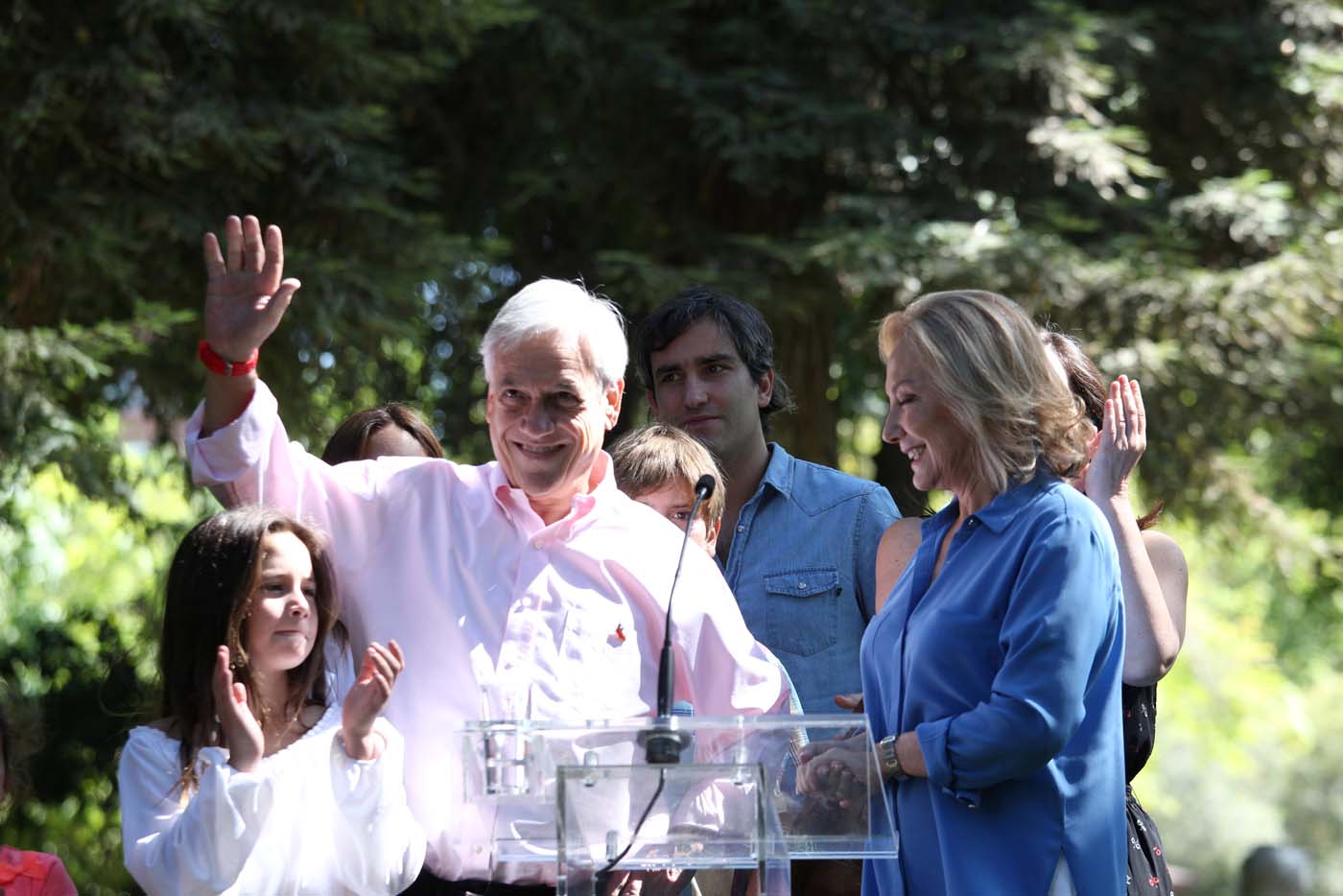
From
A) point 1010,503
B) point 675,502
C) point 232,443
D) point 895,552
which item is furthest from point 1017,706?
point 232,443

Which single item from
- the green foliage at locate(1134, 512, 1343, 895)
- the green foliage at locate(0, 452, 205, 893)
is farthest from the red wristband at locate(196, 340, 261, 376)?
the green foliage at locate(1134, 512, 1343, 895)

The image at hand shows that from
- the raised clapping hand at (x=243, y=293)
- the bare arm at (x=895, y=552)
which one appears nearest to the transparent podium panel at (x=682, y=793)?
the raised clapping hand at (x=243, y=293)

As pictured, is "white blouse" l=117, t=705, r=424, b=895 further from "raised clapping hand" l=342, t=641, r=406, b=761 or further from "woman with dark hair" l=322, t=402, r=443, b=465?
"woman with dark hair" l=322, t=402, r=443, b=465

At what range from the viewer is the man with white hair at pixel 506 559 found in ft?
11.4

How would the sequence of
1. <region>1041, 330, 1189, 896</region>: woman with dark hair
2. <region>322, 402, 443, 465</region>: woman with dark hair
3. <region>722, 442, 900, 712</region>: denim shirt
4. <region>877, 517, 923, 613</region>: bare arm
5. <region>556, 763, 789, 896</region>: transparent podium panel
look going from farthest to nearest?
<region>322, 402, 443, 465</region>: woman with dark hair → <region>722, 442, 900, 712</region>: denim shirt → <region>877, 517, 923, 613</region>: bare arm → <region>1041, 330, 1189, 896</region>: woman with dark hair → <region>556, 763, 789, 896</region>: transparent podium panel

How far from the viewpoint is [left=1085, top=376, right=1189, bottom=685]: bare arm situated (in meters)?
3.76

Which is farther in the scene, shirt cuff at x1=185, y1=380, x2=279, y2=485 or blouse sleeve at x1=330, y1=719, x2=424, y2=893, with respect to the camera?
shirt cuff at x1=185, y1=380, x2=279, y2=485

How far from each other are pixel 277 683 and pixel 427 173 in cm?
540

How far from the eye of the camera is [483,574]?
12.1ft

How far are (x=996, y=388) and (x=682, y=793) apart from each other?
1016 mm

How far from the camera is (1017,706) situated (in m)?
3.13

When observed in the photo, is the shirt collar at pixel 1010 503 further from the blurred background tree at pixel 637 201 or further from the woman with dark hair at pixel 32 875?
the blurred background tree at pixel 637 201

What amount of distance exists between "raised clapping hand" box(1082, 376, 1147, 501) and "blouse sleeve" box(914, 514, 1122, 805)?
615 millimetres

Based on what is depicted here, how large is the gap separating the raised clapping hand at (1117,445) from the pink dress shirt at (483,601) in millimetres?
868
